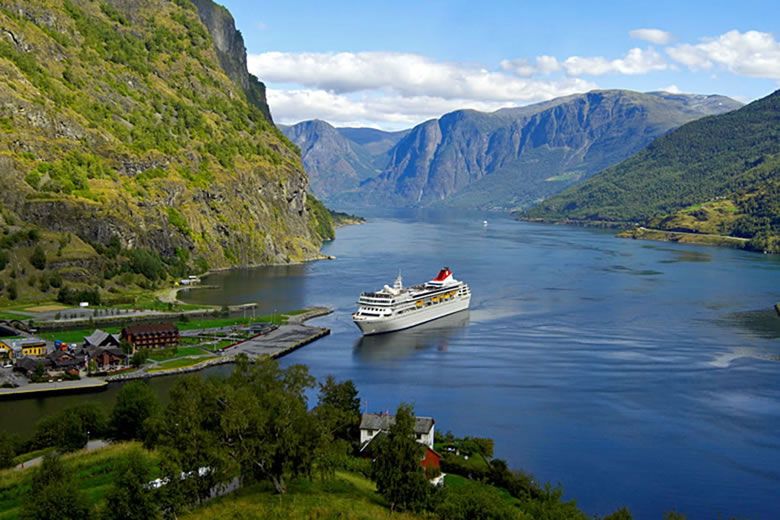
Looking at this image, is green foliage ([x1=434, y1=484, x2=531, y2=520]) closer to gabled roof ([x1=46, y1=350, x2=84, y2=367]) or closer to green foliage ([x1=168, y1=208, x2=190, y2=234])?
gabled roof ([x1=46, y1=350, x2=84, y2=367])

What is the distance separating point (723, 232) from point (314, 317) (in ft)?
470

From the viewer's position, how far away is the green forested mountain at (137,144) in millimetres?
101312

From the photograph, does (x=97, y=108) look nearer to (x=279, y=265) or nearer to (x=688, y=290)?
(x=279, y=265)

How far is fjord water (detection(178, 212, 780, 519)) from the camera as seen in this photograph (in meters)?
40.1

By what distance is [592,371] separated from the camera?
197 ft

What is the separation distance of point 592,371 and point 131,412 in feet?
116

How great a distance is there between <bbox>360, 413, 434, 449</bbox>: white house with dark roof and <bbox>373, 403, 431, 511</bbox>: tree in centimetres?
748

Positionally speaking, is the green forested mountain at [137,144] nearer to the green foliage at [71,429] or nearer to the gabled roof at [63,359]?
the gabled roof at [63,359]

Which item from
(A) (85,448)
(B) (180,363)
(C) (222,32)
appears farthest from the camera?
(C) (222,32)

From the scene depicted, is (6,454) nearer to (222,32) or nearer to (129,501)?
(129,501)

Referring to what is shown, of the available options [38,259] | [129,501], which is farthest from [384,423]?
[38,259]

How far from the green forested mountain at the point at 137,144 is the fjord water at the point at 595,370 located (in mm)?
14786

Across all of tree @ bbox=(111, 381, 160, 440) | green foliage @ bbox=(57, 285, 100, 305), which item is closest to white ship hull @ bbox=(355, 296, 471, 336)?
green foliage @ bbox=(57, 285, 100, 305)

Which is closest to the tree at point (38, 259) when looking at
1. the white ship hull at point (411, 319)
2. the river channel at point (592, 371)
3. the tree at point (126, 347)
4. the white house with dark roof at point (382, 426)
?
the river channel at point (592, 371)
